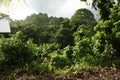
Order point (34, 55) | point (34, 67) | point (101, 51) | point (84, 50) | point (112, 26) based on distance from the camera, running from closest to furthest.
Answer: point (34, 67) → point (34, 55) → point (84, 50) → point (101, 51) → point (112, 26)

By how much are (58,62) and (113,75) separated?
16.0 ft

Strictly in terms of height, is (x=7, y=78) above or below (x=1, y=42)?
below

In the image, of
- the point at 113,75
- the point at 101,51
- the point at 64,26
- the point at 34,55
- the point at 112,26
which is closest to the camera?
the point at 113,75

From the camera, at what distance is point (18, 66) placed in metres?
9.49

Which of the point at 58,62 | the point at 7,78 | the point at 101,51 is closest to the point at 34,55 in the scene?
the point at 7,78

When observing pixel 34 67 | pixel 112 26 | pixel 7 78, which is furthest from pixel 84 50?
pixel 7 78

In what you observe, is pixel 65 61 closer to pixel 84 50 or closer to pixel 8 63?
pixel 84 50

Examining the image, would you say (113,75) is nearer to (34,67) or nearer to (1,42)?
(34,67)

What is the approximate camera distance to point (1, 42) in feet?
32.2

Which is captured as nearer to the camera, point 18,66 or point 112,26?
point 18,66

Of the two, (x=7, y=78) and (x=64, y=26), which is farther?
(x=64, y=26)

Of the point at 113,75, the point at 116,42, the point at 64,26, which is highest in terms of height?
the point at 64,26

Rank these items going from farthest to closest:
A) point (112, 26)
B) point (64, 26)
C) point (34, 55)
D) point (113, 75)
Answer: point (64, 26)
point (112, 26)
point (34, 55)
point (113, 75)

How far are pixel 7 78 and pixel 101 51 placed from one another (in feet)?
18.5
